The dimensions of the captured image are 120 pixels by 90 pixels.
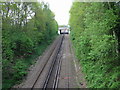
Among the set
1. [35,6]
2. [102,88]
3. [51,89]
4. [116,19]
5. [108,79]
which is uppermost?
[35,6]

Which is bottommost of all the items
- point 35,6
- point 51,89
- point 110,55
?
point 51,89

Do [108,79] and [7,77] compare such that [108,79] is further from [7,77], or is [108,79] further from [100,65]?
[7,77]

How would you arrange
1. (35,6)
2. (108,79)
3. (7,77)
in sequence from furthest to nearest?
(35,6) → (7,77) → (108,79)

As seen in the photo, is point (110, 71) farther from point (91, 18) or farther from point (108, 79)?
point (91, 18)

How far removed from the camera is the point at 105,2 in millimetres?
7105

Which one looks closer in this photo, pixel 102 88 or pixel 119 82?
pixel 119 82

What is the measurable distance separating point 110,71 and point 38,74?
26.6 ft

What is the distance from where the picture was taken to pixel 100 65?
24.9 ft

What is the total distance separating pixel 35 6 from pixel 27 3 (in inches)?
73.8

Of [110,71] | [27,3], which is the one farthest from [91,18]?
[27,3]

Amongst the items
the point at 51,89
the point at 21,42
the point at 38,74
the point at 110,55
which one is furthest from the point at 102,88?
the point at 21,42

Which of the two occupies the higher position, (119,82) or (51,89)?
(119,82)

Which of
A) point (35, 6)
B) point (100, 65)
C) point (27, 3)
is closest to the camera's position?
point (100, 65)

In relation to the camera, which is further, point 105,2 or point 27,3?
point 27,3
